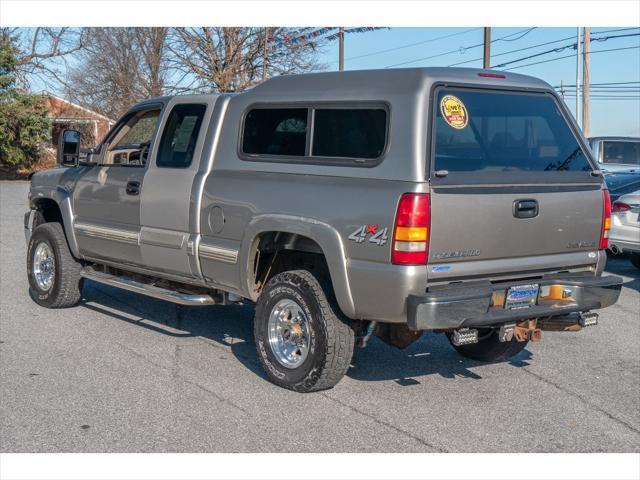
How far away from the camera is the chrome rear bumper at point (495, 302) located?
502 centimetres

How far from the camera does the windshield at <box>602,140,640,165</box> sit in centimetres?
1578

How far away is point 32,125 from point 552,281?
109 feet

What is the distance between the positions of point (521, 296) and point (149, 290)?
3284 millimetres

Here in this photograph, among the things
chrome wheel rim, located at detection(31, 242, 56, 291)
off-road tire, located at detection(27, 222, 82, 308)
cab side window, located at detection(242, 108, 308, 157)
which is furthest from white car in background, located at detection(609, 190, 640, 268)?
chrome wheel rim, located at detection(31, 242, 56, 291)

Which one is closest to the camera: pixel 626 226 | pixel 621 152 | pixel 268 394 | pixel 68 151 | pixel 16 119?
pixel 268 394

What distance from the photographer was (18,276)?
10383 mm

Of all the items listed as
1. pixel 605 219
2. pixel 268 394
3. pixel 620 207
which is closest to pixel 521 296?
pixel 605 219

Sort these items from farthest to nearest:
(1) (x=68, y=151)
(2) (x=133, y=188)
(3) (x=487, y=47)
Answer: (3) (x=487, y=47), (1) (x=68, y=151), (2) (x=133, y=188)

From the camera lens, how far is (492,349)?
6688 mm

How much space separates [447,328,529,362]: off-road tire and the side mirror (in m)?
4.08

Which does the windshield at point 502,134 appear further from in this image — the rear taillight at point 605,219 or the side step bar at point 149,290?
the side step bar at point 149,290

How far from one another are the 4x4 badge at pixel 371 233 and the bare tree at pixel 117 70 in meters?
38.6

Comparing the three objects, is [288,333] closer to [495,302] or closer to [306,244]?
[306,244]

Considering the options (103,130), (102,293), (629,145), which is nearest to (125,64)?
(103,130)
